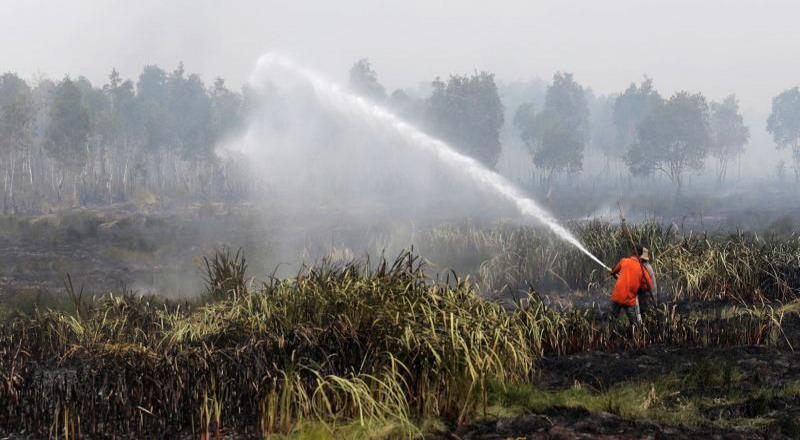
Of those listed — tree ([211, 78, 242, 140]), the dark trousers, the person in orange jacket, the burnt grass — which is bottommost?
the burnt grass

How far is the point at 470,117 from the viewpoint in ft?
273

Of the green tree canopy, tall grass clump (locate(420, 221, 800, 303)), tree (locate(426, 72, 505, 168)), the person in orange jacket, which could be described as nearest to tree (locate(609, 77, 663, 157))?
tree (locate(426, 72, 505, 168))

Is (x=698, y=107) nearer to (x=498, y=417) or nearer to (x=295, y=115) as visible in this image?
(x=295, y=115)

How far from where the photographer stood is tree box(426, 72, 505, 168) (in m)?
82.7

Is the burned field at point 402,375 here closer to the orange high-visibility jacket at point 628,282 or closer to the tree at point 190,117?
the orange high-visibility jacket at point 628,282

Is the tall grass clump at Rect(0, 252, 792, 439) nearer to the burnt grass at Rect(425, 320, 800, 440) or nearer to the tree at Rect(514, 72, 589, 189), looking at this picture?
the burnt grass at Rect(425, 320, 800, 440)

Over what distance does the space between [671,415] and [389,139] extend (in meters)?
97.0

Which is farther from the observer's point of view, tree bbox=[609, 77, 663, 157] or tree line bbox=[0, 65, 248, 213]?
tree bbox=[609, 77, 663, 157]

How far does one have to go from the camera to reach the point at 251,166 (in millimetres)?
95312

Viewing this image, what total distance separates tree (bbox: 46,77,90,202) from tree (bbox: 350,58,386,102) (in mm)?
31831

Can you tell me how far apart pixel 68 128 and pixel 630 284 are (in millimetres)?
64849

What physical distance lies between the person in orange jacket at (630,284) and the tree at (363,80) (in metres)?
78.0

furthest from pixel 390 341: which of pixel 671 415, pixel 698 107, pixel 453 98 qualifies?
pixel 698 107

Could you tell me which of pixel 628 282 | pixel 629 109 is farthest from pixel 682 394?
pixel 629 109
